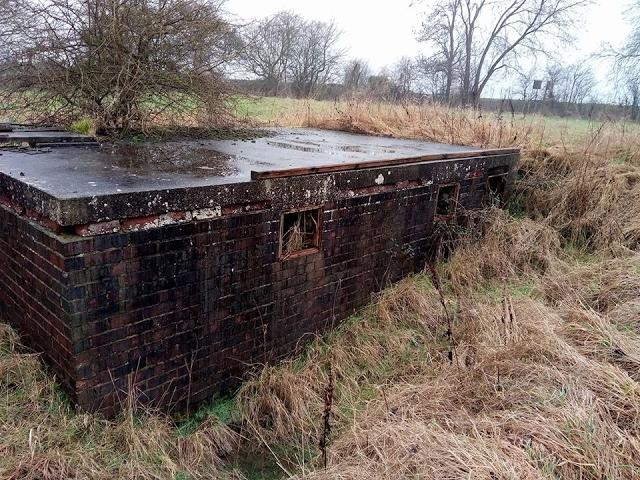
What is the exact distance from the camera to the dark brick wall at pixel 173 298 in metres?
2.71

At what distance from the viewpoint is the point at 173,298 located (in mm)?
3100

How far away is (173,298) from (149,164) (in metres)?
1.36

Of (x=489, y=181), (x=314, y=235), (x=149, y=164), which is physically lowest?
(x=314, y=235)

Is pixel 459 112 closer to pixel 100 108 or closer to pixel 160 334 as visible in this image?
pixel 100 108

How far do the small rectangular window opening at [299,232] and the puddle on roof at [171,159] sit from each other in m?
0.63

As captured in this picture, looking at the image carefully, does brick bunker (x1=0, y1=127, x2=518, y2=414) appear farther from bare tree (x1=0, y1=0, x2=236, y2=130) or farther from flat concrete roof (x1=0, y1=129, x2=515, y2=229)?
bare tree (x1=0, y1=0, x2=236, y2=130)

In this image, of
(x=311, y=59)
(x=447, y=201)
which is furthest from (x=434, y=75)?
(x=447, y=201)

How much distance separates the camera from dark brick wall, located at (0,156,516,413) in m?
2.71

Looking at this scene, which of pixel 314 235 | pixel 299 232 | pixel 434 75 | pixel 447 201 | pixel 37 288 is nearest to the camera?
pixel 37 288

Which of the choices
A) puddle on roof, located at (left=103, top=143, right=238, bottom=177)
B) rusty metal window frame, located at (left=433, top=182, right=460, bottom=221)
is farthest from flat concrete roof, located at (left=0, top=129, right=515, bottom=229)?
rusty metal window frame, located at (left=433, top=182, right=460, bottom=221)

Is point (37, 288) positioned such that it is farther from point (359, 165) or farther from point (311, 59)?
point (311, 59)

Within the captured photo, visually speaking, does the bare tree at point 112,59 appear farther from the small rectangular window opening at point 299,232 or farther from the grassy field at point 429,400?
the grassy field at point 429,400

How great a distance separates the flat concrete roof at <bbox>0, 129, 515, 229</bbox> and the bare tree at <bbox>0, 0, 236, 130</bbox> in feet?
4.10

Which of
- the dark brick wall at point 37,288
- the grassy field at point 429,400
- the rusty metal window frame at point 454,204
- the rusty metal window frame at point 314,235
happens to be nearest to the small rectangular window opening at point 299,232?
the rusty metal window frame at point 314,235
